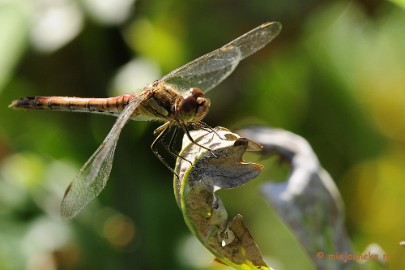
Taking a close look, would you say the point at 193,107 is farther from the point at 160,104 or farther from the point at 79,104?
the point at 79,104

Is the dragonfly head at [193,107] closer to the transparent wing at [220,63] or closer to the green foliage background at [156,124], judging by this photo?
the transparent wing at [220,63]

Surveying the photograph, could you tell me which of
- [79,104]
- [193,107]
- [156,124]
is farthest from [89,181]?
[156,124]

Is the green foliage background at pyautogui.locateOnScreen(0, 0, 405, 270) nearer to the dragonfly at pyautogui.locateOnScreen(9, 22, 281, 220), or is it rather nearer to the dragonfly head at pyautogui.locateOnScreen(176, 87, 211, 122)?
the dragonfly at pyautogui.locateOnScreen(9, 22, 281, 220)

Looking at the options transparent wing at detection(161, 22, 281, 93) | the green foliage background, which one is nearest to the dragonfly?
transparent wing at detection(161, 22, 281, 93)

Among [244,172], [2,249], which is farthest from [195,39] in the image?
[244,172]

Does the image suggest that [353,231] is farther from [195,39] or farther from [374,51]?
[195,39]
